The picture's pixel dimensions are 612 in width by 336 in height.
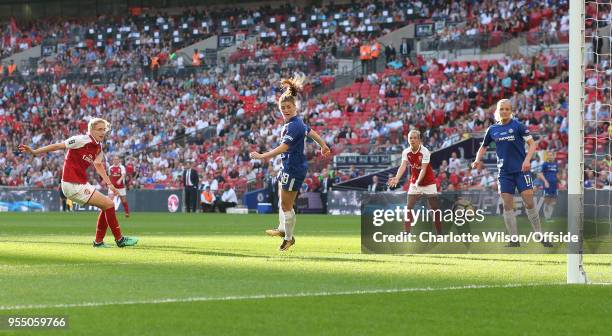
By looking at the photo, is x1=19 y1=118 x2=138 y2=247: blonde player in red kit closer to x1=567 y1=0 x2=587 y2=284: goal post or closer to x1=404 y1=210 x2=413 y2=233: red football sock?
x1=404 y1=210 x2=413 y2=233: red football sock

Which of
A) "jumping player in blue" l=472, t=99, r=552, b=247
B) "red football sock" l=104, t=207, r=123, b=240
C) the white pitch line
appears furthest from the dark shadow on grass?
"jumping player in blue" l=472, t=99, r=552, b=247

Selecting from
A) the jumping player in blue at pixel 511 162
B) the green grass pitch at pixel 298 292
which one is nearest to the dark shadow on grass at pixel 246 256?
the green grass pitch at pixel 298 292

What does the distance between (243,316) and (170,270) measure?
168 inches

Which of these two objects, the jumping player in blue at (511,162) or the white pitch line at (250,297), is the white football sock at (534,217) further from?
the white pitch line at (250,297)

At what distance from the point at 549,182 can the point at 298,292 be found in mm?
22898

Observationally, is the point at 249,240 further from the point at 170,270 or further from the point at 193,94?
the point at 193,94

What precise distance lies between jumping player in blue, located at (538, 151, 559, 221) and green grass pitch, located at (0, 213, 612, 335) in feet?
43.7

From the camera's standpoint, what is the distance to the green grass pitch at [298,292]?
7.71 metres

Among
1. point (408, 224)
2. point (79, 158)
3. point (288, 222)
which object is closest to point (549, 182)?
point (408, 224)

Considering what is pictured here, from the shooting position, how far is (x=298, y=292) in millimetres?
9867

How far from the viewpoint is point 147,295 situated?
31.2 ft

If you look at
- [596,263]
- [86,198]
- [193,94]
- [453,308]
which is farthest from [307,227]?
[193,94]

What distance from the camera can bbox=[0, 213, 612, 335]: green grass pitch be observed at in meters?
7.71

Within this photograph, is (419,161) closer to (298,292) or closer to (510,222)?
(510,222)
